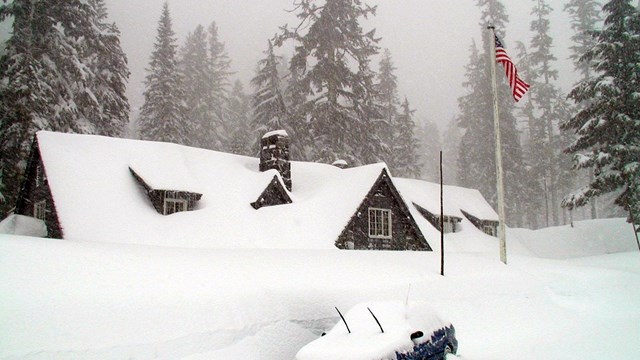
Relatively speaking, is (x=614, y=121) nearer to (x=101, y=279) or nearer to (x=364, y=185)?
(x=364, y=185)

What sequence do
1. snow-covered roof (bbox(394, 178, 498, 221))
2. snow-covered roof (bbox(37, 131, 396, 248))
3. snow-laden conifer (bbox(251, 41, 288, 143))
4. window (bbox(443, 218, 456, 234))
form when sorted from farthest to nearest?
snow-laden conifer (bbox(251, 41, 288, 143)) < snow-covered roof (bbox(394, 178, 498, 221)) < window (bbox(443, 218, 456, 234)) < snow-covered roof (bbox(37, 131, 396, 248))

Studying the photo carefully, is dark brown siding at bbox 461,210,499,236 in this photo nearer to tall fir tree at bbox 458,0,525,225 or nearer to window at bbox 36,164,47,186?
tall fir tree at bbox 458,0,525,225

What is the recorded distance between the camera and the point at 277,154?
2019cm

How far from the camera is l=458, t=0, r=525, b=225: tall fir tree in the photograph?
45.2m

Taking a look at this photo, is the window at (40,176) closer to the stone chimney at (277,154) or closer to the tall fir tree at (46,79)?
the tall fir tree at (46,79)

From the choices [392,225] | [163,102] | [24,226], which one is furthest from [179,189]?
[163,102]

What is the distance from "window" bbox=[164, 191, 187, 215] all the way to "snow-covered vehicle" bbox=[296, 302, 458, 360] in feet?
36.8

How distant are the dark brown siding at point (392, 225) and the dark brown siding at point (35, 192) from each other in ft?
37.4

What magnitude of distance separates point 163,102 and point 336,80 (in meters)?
15.1

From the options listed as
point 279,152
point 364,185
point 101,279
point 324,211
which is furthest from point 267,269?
point 279,152

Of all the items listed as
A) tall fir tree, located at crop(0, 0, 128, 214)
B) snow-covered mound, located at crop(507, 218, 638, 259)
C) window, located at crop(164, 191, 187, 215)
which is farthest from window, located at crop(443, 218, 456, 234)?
tall fir tree, located at crop(0, 0, 128, 214)

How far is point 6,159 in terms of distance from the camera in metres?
21.8

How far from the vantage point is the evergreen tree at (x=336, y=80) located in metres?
32.3

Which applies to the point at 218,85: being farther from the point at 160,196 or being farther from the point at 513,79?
the point at 513,79
